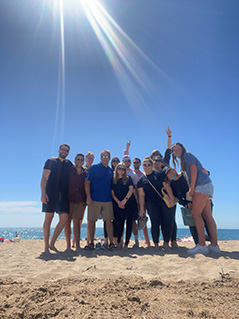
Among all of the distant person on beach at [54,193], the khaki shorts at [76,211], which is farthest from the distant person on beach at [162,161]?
the distant person on beach at [54,193]

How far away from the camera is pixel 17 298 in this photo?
210 centimetres

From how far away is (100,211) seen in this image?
5.02 metres

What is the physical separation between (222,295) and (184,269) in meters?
0.91

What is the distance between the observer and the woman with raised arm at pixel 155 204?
4812 millimetres

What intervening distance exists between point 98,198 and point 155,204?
138 centimetres

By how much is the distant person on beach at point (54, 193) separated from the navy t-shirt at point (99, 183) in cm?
61

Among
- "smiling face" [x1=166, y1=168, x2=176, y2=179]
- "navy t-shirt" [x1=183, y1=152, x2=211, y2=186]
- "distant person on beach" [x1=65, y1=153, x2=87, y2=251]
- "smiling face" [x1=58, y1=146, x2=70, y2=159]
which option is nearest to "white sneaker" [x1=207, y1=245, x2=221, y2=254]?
"navy t-shirt" [x1=183, y1=152, x2=211, y2=186]

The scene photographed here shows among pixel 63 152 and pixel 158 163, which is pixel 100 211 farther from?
pixel 158 163

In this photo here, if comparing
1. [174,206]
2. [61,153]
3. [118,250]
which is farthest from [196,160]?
[61,153]

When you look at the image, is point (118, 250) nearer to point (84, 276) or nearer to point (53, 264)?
point (53, 264)

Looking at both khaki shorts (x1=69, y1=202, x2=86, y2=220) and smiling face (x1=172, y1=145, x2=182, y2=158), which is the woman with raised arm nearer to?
smiling face (x1=172, y1=145, x2=182, y2=158)

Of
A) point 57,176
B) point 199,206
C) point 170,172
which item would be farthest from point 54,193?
point 199,206

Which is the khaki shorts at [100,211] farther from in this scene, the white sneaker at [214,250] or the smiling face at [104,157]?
the white sneaker at [214,250]

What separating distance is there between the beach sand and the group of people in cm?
152
